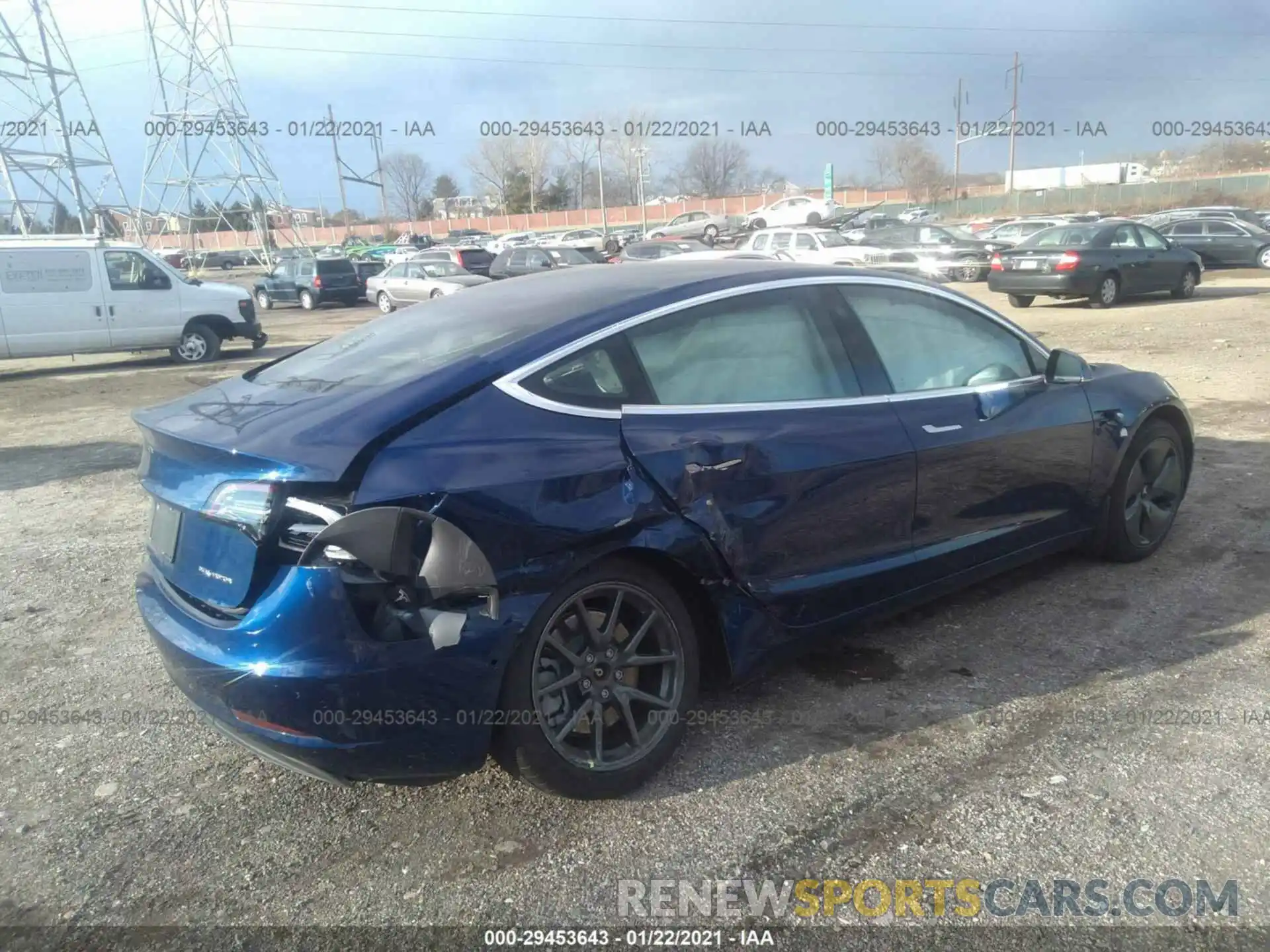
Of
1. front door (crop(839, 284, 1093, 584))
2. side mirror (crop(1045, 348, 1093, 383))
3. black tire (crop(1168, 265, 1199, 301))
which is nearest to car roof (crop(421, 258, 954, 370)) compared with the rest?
front door (crop(839, 284, 1093, 584))

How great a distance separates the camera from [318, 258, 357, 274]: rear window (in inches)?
1108

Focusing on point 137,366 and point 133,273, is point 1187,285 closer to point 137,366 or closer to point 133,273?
point 133,273

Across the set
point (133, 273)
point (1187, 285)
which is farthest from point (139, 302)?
point (1187, 285)

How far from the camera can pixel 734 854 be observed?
274 cm

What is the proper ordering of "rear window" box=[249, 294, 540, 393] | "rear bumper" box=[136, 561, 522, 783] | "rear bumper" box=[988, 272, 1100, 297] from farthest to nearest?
"rear bumper" box=[988, 272, 1100, 297]
"rear window" box=[249, 294, 540, 393]
"rear bumper" box=[136, 561, 522, 783]

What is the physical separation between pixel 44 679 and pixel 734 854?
3047mm

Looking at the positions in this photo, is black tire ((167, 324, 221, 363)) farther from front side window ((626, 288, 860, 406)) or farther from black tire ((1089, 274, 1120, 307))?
black tire ((1089, 274, 1120, 307))

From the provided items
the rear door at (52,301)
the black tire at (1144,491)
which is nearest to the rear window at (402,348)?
the black tire at (1144,491)

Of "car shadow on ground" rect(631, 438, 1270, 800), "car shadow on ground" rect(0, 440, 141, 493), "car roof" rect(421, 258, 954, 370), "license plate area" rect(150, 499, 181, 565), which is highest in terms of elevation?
"car roof" rect(421, 258, 954, 370)

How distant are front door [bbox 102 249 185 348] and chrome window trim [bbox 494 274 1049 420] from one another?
14151 mm

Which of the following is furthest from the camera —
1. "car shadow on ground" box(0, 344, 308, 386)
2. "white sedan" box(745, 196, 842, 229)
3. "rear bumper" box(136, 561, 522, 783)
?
"white sedan" box(745, 196, 842, 229)

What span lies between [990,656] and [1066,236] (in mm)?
15845

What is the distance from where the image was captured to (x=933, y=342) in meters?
4.05

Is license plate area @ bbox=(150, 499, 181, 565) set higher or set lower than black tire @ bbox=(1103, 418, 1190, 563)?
higher
